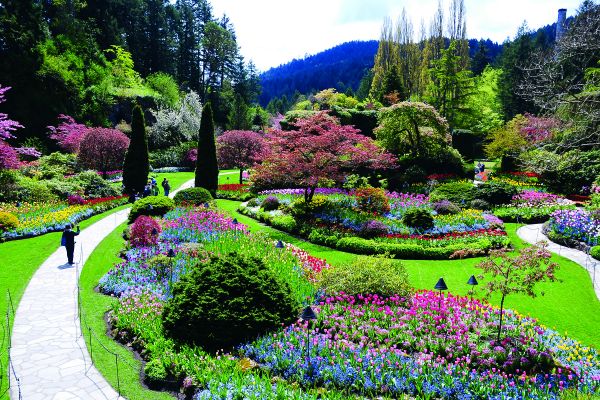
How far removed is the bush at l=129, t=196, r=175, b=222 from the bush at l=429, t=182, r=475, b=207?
41.1 ft

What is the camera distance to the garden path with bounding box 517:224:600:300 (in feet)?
40.4

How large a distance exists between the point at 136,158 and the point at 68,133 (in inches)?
545

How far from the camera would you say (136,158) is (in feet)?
80.9

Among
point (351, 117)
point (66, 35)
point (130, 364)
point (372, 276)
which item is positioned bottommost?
point (130, 364)

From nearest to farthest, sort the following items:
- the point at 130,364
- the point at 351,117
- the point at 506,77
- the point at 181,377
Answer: the point at 181,377 → the point at 130,364 → the point at 351,117 → the point at 506,77

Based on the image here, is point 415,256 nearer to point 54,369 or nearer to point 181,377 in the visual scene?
point 181,377

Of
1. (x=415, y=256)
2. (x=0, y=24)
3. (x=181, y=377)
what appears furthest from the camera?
(x=0, y=24)

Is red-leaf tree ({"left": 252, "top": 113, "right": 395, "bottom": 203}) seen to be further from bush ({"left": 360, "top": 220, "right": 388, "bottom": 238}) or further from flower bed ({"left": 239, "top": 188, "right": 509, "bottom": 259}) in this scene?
bush ({"left": 360, "top": 220, "right": 388, "bottom": 238})

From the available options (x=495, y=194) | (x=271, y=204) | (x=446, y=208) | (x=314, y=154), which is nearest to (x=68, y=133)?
(x=271, y=204)

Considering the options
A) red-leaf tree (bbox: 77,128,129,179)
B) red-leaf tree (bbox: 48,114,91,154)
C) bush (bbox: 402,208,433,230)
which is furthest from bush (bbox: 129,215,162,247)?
red-leaf tree (bbox: 48,114,91,154)

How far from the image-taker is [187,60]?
64.9 meters

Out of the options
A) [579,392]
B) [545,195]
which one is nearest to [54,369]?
[579,392]

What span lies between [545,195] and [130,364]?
70.9ft

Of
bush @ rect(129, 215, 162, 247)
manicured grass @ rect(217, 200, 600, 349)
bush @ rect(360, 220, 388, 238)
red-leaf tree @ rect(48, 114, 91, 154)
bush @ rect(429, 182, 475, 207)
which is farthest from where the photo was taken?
red-leaf tree @ rect(48, 114, 91, 154)
